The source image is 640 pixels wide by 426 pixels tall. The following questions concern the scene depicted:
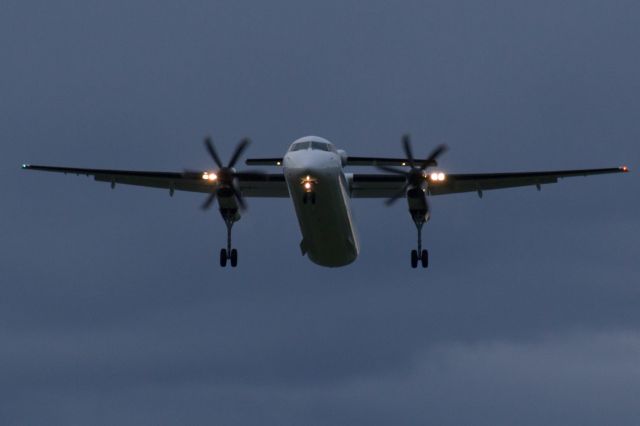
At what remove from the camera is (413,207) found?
139 feet

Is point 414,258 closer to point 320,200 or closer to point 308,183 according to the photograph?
point 320,200

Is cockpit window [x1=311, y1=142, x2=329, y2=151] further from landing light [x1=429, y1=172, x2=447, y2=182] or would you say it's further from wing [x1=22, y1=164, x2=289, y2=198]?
landing light [x1=429, y1=172, x2=447, y2=182]

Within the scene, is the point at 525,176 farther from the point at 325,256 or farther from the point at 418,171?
the point at 325,256

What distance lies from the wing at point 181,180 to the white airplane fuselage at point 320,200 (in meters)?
4.24

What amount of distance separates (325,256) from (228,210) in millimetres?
4403

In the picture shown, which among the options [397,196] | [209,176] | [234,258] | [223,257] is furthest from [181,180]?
[397,196]

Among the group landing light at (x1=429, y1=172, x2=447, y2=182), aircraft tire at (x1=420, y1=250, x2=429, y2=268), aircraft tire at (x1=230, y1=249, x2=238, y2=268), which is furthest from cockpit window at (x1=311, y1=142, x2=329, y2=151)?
aircraft tire at (x1=420, y1=250, x2=429, y2=268)

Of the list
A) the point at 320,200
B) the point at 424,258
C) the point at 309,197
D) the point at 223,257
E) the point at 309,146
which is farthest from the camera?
the point at 424,258

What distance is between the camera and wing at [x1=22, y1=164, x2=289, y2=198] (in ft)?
141

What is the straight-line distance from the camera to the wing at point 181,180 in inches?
1698

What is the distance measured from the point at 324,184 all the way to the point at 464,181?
9.01 m

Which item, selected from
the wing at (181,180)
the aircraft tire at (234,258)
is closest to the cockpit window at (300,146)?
the wing at (181,180)

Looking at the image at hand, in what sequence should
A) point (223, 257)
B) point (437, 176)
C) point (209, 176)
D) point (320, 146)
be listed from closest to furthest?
point (320, 146), point (209, 176), point (437, 176), point (223, 257)

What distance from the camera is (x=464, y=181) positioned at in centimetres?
4453
